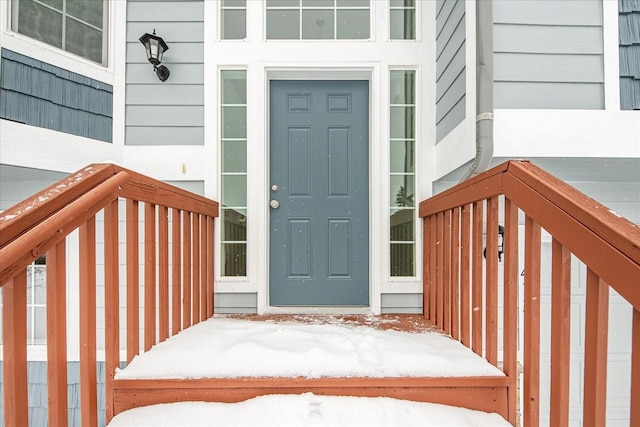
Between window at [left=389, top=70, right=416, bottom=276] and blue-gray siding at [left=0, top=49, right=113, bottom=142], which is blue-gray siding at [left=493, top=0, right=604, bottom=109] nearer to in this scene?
window at [left=389, top=70, right=416, bottom=276]

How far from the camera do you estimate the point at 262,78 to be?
2559mm

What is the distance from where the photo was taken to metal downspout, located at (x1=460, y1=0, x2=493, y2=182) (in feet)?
5.75

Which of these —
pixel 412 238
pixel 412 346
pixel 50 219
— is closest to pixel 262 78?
pixel 412 238

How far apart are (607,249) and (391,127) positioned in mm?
1894

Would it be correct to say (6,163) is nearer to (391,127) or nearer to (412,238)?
(391,127)

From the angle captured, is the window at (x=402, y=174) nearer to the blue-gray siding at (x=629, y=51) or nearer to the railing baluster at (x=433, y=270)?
the railing baluster at (x=433, y=270)

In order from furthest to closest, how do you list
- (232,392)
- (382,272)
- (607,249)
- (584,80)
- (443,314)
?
(382,272)
(443,314)
(584,80)
(232,392)
(607,249)

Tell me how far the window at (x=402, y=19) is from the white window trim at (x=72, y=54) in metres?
1.97

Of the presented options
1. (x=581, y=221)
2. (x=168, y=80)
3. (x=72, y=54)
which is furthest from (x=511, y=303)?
(x=72, y=54)

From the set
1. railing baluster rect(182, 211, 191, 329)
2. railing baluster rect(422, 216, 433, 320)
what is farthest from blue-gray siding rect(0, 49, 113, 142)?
railing baluster rect(422, 216, 433, 320)

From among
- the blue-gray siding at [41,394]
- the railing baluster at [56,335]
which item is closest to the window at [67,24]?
the railing baluster at [56,335]

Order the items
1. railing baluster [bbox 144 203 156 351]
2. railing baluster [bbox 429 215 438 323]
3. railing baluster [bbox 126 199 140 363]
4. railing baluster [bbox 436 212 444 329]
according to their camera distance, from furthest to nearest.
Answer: railing baluster [bbox 429 215 438 323] < railing baluster [bbox 436 212 444 329] < railing baluster [bbox 144 203 156 351] < railing baluster [bbox 126 199 140 363]

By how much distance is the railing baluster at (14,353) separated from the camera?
898 mm

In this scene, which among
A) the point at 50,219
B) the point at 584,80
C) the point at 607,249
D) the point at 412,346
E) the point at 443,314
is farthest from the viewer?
the point at 443,314
